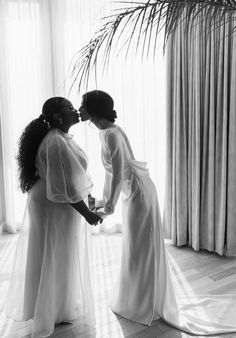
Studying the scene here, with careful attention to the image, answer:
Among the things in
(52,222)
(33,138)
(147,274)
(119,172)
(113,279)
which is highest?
(33,138)

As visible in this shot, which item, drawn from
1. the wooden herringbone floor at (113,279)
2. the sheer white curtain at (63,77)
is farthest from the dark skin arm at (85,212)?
Result: the sheer white curtain at (63,77)

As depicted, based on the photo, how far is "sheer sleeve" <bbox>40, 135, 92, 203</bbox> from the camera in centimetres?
170

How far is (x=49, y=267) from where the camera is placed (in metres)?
1.81

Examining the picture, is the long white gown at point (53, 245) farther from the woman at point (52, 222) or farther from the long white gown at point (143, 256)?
the long white gown at point (143, 256)

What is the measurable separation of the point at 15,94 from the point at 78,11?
1.04 m

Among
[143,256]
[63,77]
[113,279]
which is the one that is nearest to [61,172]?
[143,256]

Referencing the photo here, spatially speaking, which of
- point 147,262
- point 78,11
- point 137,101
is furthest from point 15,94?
point 147,262

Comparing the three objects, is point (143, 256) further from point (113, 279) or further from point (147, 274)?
point (113, 279)

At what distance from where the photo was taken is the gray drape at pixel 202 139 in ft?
8.91

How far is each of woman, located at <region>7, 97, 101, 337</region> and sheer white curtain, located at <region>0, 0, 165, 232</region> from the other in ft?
5.09

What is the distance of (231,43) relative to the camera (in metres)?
2.64

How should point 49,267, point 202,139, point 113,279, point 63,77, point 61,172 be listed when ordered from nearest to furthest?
point 61,172, point 49,267, point 113,279, point 202,139, point 63,77

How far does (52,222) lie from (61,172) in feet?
0.98

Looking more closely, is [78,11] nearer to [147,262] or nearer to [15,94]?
[15,94]
